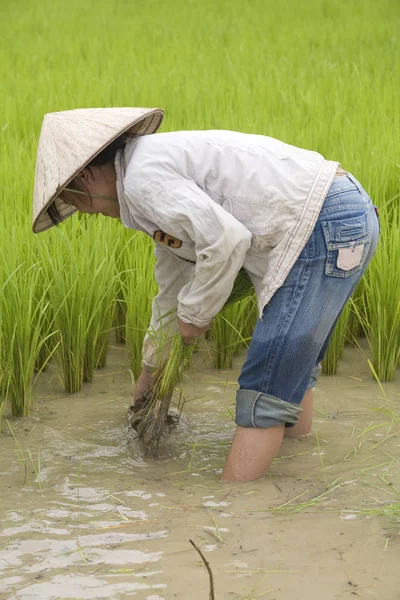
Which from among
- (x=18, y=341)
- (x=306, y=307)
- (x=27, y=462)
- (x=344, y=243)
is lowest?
(x=27, y=462)

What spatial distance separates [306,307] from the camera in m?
2.02

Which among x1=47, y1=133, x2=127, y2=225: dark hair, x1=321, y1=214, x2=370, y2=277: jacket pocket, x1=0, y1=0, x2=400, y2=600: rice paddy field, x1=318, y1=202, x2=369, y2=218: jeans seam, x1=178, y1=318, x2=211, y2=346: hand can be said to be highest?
x1=47, y1=133, x2=127, y2=225: dark hair

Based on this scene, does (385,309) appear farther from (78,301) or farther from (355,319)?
Result: (78,301)

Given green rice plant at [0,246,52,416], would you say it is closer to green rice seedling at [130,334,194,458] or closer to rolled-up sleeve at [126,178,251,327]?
green rice seedling at [130,334,194,458]

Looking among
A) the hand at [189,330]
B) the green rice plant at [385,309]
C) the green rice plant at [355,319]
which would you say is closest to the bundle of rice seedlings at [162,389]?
the hand at [189,330]

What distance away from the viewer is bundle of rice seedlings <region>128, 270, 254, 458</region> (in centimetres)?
228

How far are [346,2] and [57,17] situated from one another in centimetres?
307

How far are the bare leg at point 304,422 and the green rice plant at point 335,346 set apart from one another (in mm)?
447

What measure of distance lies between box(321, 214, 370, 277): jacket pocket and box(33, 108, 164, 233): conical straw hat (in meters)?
0.49

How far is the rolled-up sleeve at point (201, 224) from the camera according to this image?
72.8 inches

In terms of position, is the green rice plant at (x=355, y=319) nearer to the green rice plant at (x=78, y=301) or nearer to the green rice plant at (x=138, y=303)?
the green rice plant at (x=138, y=303)

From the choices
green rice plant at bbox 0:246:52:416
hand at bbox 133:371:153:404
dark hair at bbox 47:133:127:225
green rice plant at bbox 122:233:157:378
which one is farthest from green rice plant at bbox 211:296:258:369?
dark hair at bbox 47:133:127:225

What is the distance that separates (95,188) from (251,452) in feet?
2.43

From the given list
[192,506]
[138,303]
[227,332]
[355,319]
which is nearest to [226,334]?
[227,332]
